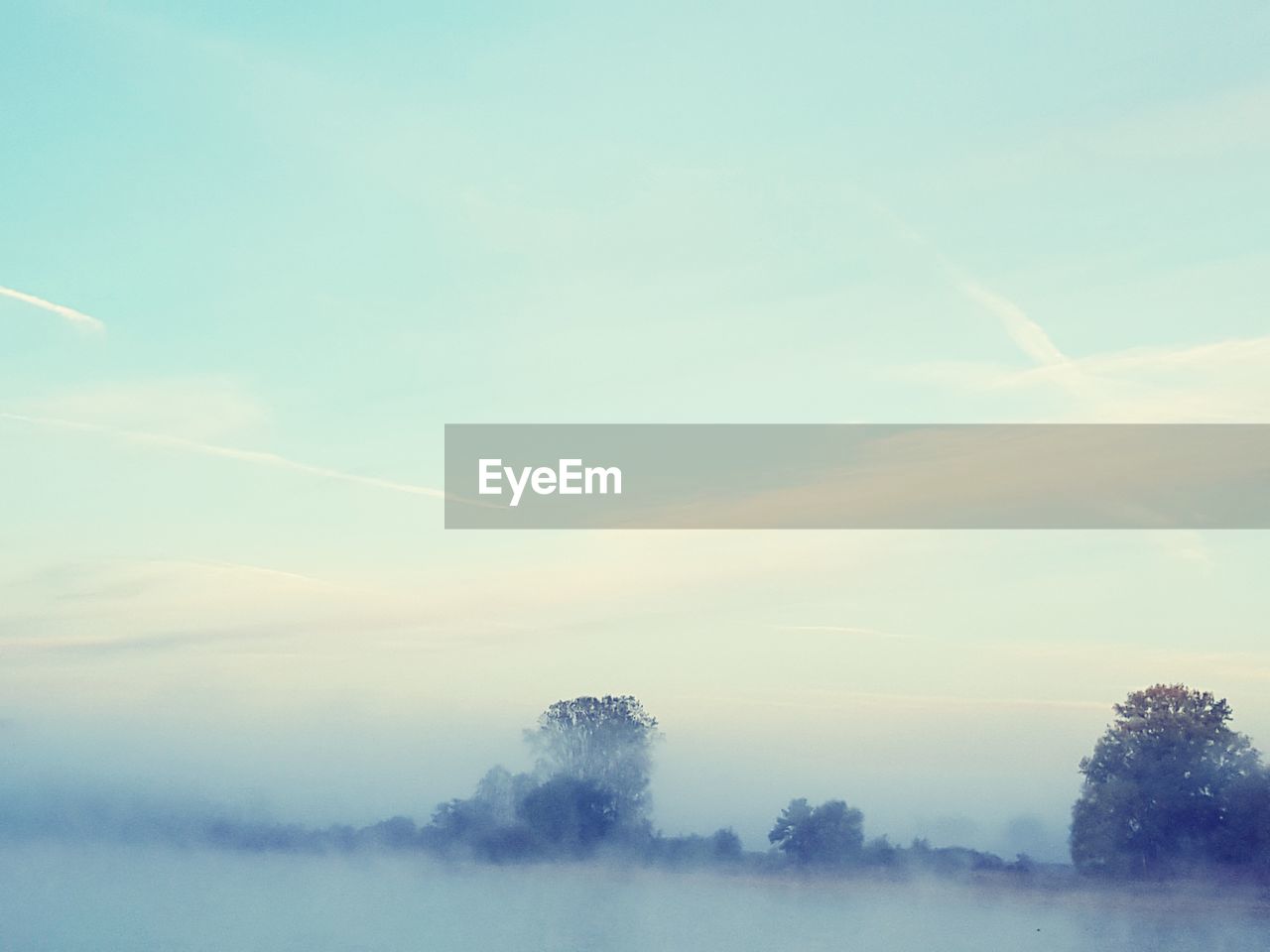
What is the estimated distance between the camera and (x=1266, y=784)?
3684 inches

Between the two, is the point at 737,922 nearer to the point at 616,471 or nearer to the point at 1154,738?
the point at 1154,738

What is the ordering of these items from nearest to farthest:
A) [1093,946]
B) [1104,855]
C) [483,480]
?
[483,480] < [1093,946] < [1104,855]

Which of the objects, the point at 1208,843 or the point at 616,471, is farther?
the point at 1208,843

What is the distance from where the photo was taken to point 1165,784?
9419 cm

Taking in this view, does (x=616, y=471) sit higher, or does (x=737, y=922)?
(x=616, y=471)

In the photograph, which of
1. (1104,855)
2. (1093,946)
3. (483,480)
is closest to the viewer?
(483,480)

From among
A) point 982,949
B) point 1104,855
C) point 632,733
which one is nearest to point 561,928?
point 632,733

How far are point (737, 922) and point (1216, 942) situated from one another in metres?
25.2

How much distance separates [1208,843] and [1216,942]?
5.28m

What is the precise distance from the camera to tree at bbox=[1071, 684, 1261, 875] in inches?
3693

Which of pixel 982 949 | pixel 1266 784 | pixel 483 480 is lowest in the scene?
pixel 982 949

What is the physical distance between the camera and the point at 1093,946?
293 feet

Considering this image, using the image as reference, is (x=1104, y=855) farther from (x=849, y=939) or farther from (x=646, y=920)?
(x=646, y=920)

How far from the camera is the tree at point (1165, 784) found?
93.8 m
